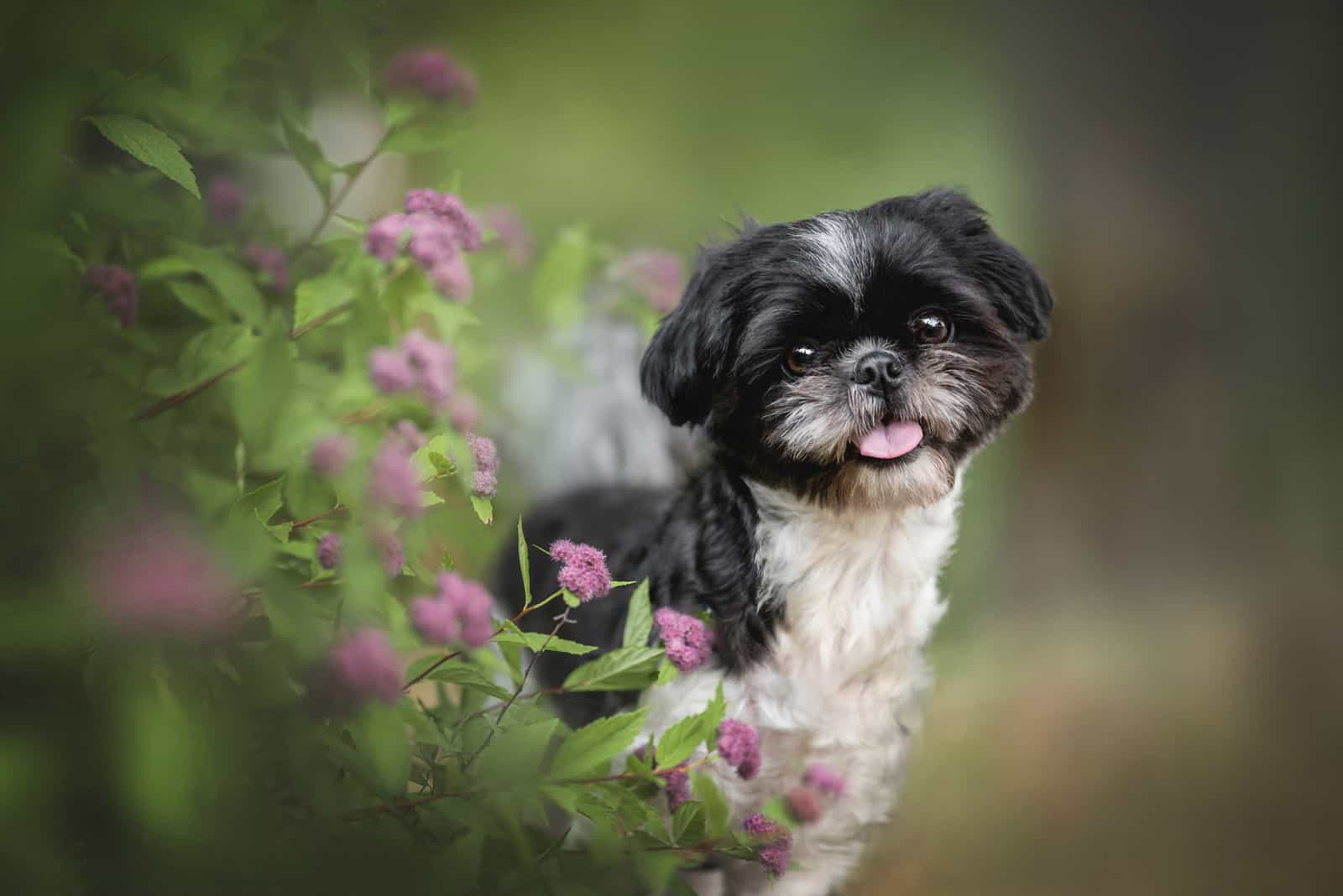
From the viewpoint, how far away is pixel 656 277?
117 inches

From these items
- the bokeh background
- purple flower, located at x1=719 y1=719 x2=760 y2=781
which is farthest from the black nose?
the bokeh background

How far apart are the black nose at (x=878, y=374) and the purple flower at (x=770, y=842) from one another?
71 centimetres

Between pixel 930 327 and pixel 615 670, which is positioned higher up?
pixel 930 327

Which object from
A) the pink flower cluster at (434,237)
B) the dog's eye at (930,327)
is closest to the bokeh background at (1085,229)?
the dog's eye at (930,327)

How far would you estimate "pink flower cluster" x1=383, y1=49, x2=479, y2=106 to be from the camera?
1.58 meters

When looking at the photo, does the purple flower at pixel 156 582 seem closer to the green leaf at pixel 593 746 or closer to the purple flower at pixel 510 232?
the green leaf at pixel 593 746

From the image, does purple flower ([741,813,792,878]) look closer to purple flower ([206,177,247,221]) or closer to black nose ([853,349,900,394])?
black nose ([853,349,900,394])

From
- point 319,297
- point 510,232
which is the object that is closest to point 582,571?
point 319,297

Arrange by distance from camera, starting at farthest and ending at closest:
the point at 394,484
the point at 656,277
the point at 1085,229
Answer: the point at 1085,229 → the point at 656,277 → the point at 394,484

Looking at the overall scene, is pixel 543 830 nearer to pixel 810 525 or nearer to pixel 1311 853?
pixel 810 525

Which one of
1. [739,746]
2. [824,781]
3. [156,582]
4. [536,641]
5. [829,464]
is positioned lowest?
[824,781]

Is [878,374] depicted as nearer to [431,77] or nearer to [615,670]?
[615,670]

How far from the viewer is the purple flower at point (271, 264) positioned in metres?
1.74

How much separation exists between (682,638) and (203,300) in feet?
2.83
